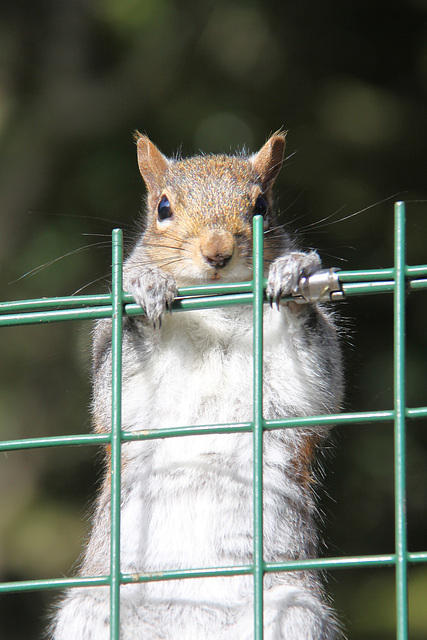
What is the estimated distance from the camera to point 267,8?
133 inches

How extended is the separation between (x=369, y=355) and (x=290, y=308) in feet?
→ 4.56

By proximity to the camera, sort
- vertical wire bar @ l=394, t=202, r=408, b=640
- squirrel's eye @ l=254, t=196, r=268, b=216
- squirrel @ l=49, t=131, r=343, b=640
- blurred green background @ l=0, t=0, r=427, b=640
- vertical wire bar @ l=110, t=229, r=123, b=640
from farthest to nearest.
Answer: blurred green background @ l=0, t=0, r=427, b=640, squirrel's eye @ l=254, t=196, r=268, b=216, squirrel @ l=49, t=131, r=343, b=640, vertical wire bar @ l=110, t=229, r=123, b=640, vertical wire bar @ l=394, t=202, r=408, b=640

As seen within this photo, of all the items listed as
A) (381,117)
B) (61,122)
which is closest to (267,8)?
(381,117)

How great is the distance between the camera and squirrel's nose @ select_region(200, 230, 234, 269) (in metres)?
1.96

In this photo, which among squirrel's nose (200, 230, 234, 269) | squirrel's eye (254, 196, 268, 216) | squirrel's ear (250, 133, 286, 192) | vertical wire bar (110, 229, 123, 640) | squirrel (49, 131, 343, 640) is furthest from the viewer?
squirrel's ear (250, 133, 286, 192)

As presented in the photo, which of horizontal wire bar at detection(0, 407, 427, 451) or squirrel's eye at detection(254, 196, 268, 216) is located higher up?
squirrel's eye at detection(254, 196, 268, 216)

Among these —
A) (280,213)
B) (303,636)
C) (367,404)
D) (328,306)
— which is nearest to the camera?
(303,636)

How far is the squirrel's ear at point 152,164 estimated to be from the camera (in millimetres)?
2547

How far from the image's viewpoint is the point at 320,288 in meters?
1.38

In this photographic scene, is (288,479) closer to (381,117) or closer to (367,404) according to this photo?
(367,404)

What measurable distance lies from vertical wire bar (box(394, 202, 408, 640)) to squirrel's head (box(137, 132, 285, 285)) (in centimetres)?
72

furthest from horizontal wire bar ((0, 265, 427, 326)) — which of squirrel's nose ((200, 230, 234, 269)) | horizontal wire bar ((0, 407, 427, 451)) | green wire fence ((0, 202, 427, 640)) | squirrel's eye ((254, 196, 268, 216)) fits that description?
squirrel's eye ((254, 196, 268, 216))

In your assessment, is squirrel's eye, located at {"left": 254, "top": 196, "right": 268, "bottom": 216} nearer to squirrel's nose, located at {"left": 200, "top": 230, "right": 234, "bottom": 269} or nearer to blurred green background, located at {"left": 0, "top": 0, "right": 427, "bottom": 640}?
squirrel's nose, located at {"left": 200, "top": 230, "right": 234, "bottom": 269}

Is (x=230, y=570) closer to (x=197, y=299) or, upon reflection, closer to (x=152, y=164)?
(x=197, y=299)
